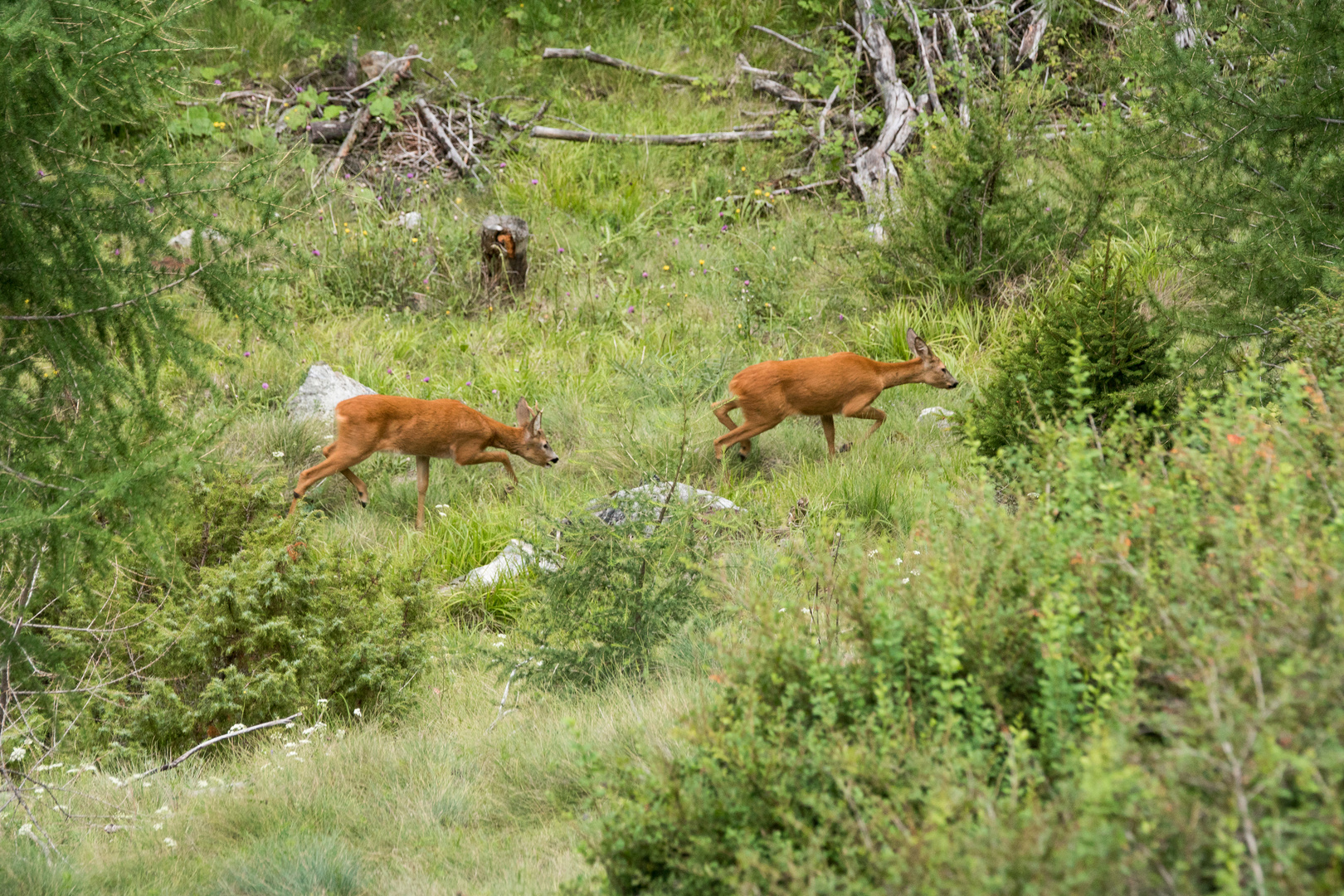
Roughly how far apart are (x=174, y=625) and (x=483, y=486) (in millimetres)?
2859

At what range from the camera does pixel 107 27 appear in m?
3.73

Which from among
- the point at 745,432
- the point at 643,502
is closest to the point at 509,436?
the point at 745,432

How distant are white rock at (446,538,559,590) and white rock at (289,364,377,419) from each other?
2296mm

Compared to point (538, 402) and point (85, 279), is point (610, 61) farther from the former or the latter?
point (85, 279)

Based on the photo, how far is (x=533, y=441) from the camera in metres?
7.74

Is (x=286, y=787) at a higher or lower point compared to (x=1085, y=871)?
lower

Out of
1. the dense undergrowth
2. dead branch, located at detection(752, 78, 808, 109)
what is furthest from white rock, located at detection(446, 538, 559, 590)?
dead branch, located at detection(752, 78, 808, 109)

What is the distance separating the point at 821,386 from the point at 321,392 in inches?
163

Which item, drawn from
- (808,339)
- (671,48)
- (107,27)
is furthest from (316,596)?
(671,48)

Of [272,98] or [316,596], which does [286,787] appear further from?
[272,98]

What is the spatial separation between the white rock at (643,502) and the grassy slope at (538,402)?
14.8 inches

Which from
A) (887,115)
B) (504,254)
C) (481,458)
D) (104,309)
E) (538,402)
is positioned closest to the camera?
(104,309)

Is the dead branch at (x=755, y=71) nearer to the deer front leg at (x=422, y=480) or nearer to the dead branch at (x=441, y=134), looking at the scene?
the dead branch at (x=441, y=134)

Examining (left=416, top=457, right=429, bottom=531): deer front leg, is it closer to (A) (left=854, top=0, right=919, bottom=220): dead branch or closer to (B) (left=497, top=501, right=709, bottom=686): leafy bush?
(B) (left=497, top=501, right=709, bottom=686): leafy bush
